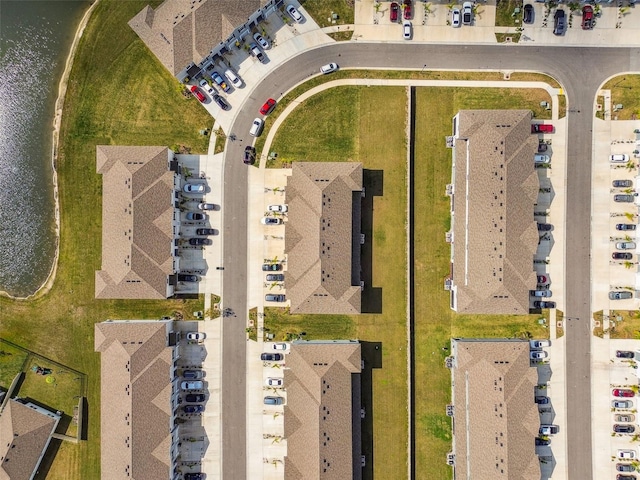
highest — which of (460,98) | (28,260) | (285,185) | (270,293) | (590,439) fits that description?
(460,98)

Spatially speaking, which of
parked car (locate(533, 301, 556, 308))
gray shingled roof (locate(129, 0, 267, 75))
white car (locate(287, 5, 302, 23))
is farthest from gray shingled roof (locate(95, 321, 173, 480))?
parked car (locate(533, 301, 556, 308))

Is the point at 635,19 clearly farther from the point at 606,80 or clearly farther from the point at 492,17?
the point at 492,17

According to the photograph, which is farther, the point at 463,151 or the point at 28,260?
the point at 28,260

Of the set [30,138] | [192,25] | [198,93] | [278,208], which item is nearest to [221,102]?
[198,93]

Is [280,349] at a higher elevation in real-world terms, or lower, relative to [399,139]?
lower

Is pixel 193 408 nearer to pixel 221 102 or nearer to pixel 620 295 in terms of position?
pixel 221 102

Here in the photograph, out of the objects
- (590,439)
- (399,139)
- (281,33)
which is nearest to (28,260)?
(281,33)


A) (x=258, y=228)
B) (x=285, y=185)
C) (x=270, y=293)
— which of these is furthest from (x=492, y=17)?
(x=270, y=293)
